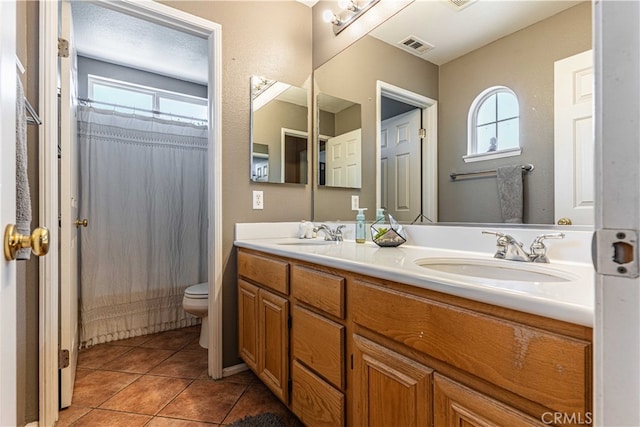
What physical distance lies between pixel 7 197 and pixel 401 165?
1444 millimetres

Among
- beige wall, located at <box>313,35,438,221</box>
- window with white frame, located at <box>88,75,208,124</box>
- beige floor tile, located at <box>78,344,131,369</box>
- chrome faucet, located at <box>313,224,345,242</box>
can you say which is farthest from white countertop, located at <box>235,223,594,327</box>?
window with white frame, located at <box>88,75,208,124</box>

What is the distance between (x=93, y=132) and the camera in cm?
237

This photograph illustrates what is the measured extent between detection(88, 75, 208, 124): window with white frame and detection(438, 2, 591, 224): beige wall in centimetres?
230

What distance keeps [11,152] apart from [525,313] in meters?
1.02

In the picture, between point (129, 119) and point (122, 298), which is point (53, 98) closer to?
point (129, 119)

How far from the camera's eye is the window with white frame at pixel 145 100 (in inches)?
108

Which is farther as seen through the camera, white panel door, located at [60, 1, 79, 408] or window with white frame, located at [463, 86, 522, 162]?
white panel door, located at [60, 1, 79, 408]

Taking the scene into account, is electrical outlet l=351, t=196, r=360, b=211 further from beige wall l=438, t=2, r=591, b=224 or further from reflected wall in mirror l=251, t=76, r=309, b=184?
beige wall l=438, t=2, r=591, b=224

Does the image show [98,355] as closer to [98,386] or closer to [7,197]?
[98,386]

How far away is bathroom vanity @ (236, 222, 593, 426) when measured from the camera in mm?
532

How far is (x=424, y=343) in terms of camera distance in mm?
749

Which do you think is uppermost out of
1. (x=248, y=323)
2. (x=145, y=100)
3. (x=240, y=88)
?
(x=145, y=100)

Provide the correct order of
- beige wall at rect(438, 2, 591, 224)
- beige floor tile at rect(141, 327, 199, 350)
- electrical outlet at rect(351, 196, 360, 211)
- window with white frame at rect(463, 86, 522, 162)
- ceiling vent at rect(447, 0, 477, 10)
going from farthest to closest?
beige floor tile at rect(141, 327, 199, 350) < electrical outlet at rect(351, 196, 360, 211) < ceiling vent at rect(447, 0, 477, 10) < window with white frame at rect(463, 86, 522, 162) < beige wall at rect(438, 2, 591, 224)

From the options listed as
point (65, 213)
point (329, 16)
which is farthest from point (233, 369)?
point (329, 16)
